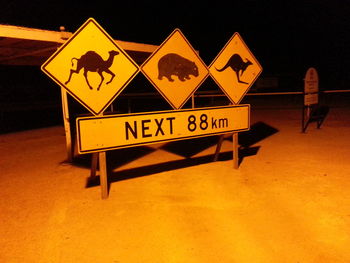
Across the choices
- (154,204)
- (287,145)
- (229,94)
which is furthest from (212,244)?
(287,145)

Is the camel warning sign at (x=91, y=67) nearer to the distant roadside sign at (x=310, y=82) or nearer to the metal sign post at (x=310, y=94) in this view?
the metal sign post at (x=310, y=94)

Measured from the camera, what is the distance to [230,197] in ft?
14.9

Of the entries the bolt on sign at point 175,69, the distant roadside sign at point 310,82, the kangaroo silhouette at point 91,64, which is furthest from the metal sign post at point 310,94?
the kangaroo silhouette at point 91,64

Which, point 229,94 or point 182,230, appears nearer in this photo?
point 182,230

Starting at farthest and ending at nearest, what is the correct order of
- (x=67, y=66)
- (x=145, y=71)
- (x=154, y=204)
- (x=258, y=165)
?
(x=258, y=165) < (x=145, y=71) < (x=154, y=204) < (x=67, y=66)

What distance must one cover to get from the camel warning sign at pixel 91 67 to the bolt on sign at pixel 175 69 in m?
0.43

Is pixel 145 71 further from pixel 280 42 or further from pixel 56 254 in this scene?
pixel 280 42

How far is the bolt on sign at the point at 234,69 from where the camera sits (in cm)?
546

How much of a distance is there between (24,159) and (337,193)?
20.3 ft

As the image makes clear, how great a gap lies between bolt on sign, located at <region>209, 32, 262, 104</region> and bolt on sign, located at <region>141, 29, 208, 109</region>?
27 cm

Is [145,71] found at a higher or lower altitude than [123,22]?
lower

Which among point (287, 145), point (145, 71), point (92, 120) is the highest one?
point (145, 71)

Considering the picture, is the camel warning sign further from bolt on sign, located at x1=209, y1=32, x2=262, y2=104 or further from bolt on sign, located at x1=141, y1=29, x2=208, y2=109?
bolt on sign, located at x1=209, y1=32, x2=262, y2=104

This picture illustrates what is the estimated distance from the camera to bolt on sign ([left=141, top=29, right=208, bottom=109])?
4.84m
